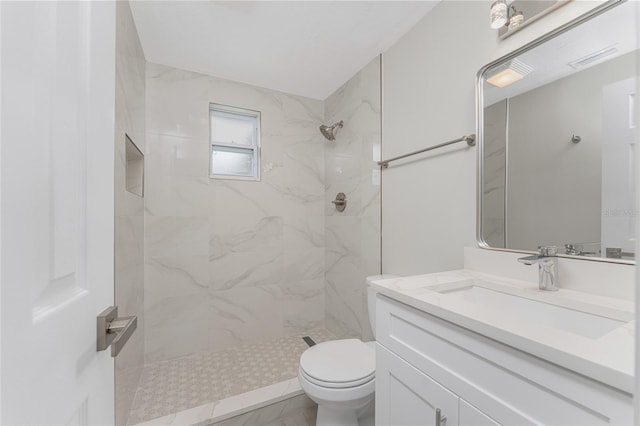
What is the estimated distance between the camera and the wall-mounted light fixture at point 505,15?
104 cm

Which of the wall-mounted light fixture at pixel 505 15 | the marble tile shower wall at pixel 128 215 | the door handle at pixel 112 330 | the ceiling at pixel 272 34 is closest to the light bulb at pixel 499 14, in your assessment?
the wall-mounted light fixture at pixel 505 15

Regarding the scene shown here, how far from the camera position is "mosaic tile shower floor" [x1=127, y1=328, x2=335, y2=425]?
5.02 feet

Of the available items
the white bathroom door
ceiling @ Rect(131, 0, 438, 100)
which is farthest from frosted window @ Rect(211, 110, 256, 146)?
the white bathroom door

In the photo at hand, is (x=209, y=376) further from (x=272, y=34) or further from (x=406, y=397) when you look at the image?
(x=272, y=34)

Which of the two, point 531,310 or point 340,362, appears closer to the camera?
point 531,310

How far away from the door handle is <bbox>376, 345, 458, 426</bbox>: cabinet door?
2.60ft

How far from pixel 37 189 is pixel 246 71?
2120 millimetres

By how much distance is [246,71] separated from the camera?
211cm

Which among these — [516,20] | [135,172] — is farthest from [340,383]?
[135,172]

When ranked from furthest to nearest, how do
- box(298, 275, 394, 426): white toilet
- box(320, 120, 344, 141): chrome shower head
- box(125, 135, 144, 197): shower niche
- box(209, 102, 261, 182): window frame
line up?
box(320, 120, 344, 141): chrome shower head → box(209, 102, 261, 182): window frame → box(125, 135, 144, 197): shower niche → box(298, 275, 394, 426): white toilet

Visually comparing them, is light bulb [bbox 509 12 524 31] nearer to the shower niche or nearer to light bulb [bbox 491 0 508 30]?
light bulb [bbox 491 0 508 30]

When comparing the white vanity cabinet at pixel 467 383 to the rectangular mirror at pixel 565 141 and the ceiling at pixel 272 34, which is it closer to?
the rectangular mirror at pixel 565 141

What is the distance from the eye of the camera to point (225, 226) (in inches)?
87.5

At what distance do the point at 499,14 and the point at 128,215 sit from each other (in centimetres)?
204
